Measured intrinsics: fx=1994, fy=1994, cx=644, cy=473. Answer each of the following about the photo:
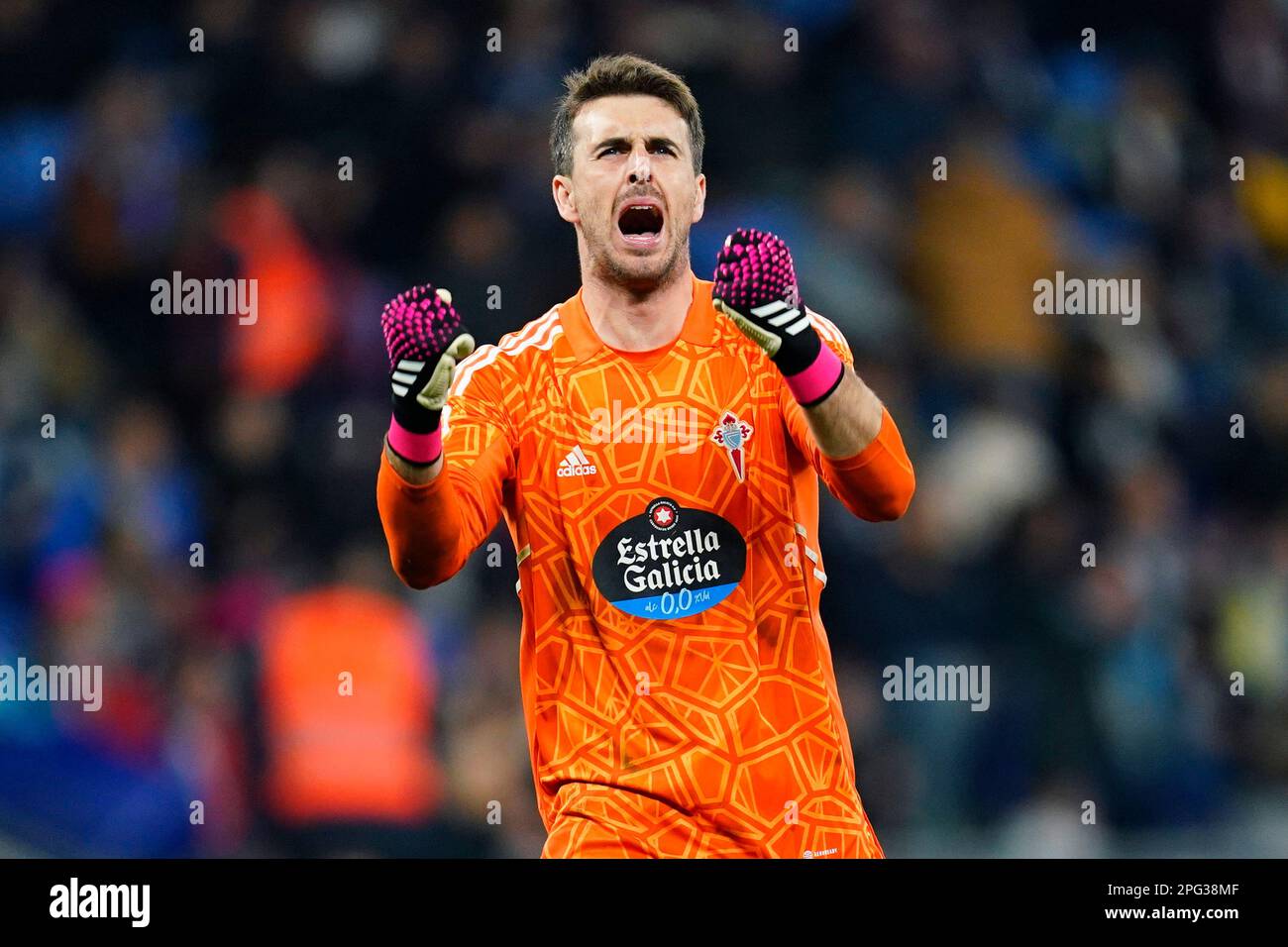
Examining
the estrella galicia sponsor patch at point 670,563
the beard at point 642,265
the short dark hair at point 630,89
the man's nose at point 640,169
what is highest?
the short dark hair at point 630,89

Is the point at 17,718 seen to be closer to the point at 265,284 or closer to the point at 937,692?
the point at 265,284

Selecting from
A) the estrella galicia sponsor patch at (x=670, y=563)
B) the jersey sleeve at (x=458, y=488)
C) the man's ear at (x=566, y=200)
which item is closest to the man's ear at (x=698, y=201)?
the man's ear at (x=566, y=200)

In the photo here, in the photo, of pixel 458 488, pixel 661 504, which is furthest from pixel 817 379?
pixel 458 488

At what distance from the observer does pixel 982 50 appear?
10461mm

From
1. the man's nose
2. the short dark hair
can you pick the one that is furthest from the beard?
the short dark hair

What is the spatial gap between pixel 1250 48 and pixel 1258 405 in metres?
2.26

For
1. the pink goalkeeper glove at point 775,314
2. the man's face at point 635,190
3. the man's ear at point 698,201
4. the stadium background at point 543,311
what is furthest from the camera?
the stadium background at point 543,311

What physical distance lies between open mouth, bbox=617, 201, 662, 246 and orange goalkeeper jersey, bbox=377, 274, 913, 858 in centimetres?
26

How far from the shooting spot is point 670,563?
470cm

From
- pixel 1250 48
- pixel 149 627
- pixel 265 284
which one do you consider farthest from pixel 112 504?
pixel 1250 48

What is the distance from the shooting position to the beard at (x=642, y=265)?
16.0 ft

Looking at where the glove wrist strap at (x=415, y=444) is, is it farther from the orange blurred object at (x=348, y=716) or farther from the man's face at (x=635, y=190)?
the orange blurred object at (x=348, y=716)

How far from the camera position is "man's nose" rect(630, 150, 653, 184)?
490 cm
